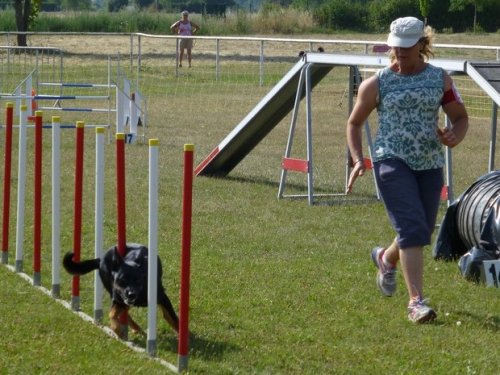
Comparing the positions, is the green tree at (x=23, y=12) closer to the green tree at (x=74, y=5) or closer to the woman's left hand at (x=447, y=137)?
the woman's left hand at (x=447, y=137)

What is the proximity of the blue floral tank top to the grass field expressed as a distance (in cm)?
100

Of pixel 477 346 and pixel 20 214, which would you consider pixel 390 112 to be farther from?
pixel 20 214

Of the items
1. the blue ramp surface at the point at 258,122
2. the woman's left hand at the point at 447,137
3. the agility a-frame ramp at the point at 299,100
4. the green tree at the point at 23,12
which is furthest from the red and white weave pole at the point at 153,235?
the green tree at the point at 23,12

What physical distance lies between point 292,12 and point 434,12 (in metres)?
6.64

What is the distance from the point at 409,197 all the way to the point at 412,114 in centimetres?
48

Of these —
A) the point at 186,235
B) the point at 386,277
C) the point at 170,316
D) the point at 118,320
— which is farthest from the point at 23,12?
the point at 186,235

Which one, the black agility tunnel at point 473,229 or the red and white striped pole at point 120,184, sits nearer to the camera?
the red and white striped pole at point 120,184

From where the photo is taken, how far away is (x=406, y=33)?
261 inches

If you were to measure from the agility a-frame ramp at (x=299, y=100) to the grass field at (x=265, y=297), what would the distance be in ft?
0.90

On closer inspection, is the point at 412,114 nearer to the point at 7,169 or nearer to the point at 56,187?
the point at 56,187

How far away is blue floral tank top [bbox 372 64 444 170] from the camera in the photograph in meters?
6.78

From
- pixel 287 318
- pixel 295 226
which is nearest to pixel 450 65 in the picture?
pixel 295 226

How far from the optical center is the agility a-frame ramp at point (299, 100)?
982 centimetres

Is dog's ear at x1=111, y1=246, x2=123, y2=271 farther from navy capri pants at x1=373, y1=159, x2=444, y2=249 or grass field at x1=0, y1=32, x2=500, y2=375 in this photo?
navy capri pants at x1=373, y1=159, x2=444, y2=249
